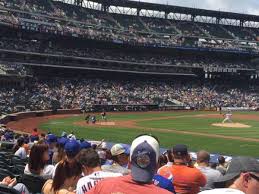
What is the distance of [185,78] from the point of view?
10425 cm

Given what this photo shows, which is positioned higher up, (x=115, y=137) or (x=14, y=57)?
(x=14, y=57)

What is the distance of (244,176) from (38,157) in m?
4.76

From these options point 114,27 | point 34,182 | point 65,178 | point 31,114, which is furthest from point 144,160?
point 114,27

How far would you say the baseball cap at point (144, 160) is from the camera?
12.3ft

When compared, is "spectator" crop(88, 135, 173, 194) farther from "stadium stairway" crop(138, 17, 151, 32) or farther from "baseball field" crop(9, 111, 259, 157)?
"stadium stairway" crop(138, 17, 151, 32)

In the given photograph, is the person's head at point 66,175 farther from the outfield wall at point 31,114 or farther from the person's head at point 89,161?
the outfield wall at point 31,114

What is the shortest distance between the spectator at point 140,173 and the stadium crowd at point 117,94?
188 feet

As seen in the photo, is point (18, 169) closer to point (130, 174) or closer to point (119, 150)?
point (119, 150)

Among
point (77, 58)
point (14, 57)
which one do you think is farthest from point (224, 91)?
point (14, 57)

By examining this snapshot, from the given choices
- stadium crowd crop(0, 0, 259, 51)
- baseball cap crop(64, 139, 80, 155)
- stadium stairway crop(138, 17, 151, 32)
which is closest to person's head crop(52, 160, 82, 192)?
baseball cap crop(64, 139, 80, 155)

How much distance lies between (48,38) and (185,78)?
1281 inches

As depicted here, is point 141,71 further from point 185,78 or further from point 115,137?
point 115,137

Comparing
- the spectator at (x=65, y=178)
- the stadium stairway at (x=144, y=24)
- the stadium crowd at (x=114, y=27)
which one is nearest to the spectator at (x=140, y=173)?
the spectator at (x=65, y=178)

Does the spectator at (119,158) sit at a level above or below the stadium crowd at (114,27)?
below
